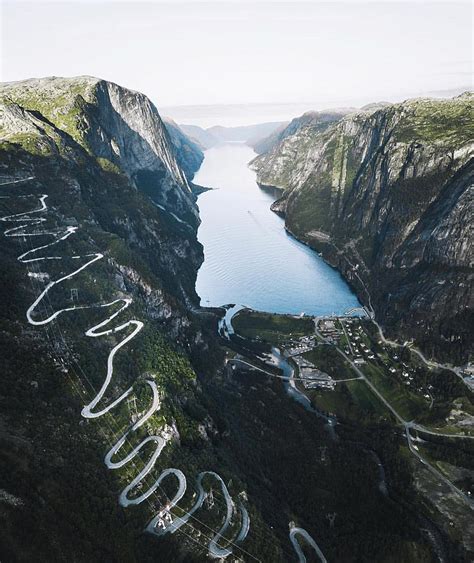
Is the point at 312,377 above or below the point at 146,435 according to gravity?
below

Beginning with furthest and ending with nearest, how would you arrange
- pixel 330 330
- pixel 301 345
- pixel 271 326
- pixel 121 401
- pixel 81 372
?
pixel 271 326
pixel 330 330
pixel 301 345
pixel 81 372
pixel 121 401

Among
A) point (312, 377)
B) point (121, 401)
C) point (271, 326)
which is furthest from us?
point (271, 326)

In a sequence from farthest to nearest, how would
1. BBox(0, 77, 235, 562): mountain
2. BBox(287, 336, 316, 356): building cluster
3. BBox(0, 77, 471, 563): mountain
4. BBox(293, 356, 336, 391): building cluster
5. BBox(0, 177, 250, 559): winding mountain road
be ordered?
BBox(287, 336, 316, 356): building cluster → BBox(293, 356, 336, 391): building cluster → BBox(0, 177, 250, 559): winding mountain road → BBox(0, 77, 471, 563): mountain → BBox(0, 77, 235, 562): mountain

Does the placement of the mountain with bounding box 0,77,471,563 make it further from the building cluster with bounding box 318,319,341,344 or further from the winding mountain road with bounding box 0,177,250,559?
the building cluster with bounding box 318,319,341,344

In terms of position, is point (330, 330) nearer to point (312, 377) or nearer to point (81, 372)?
point (312, 377)

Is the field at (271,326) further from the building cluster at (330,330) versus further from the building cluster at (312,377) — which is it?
the building cluster at (312,377)

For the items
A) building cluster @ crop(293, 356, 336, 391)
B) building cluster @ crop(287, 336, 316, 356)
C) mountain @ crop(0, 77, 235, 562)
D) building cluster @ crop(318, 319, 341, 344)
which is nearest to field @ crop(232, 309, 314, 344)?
building cluster @ crop(287, 336, 316, 356)

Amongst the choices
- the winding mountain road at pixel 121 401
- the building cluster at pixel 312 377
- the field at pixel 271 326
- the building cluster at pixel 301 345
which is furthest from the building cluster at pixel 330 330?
the winding mountain road at pixel 121 401

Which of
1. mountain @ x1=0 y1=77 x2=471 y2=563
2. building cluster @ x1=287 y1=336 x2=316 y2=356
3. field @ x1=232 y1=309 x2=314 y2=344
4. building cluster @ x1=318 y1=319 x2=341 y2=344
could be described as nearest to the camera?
mountain @ x1=0 y1=77 x2=471 y2=563

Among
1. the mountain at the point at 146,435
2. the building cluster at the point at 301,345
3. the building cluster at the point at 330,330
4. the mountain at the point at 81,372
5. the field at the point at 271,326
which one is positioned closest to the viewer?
the mountain at the point at 81,372

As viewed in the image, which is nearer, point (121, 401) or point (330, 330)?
point (121, 401)

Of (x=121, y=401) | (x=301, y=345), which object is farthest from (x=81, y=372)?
(x=301, y=345)
